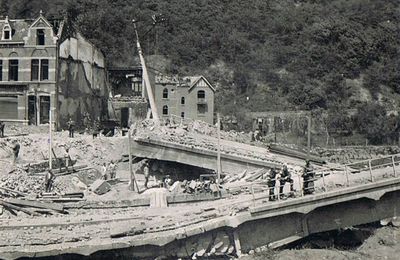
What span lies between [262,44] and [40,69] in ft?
180

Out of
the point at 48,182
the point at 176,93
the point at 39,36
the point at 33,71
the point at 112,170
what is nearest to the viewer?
the point at 48,182

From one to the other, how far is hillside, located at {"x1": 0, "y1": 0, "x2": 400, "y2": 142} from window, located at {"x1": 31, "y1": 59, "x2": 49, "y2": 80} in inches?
1240

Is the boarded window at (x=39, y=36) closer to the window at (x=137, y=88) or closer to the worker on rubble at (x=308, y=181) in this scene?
the window at (x=137, y=88)

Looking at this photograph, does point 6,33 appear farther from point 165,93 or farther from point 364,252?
point 364,252

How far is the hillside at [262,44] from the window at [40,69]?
1240 inches

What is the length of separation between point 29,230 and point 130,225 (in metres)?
4.05

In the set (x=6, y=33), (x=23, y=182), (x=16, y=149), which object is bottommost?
(x=23, y=182)

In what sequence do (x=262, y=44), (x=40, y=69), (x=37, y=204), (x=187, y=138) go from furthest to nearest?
(x=262, y=44), (x=40, y=69), (x=187, y=138), (x=37, y=204)

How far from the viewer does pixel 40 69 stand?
47.9m

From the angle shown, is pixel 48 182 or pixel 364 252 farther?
pixel 48 182

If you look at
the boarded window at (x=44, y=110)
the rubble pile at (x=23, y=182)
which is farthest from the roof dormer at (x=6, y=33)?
the rubble pile at (x=23, y=182)

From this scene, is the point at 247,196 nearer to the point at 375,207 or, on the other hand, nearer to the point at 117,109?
the point at 375,207

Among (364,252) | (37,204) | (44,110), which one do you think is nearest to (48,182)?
(37,204)

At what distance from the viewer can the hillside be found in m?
82.5
